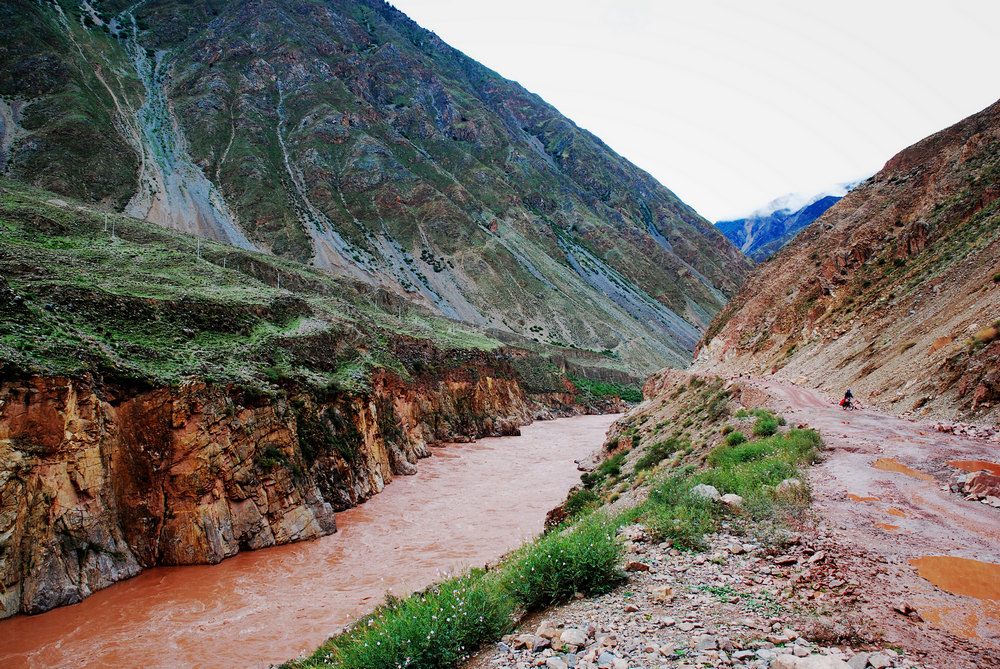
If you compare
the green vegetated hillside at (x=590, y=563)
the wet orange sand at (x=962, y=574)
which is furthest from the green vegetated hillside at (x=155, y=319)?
the wet orange sand at (x=962, y=574)

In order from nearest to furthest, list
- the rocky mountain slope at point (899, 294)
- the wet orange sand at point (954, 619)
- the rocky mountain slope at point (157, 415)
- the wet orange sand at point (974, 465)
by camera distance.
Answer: the wet orange sand at point (954, 619) → the wet orange sand at point (974, 465) → the rocky mountain slope at point (157, 415) → the rocky mountain slope at point (899, 294)

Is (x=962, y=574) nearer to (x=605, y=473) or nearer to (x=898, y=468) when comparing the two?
(x=898, y=468)

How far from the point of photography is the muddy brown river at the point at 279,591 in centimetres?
1045

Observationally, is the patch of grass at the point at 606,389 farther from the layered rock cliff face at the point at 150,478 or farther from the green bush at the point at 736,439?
the green bush at the point at 736,439

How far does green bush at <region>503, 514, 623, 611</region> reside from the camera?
5.41 m

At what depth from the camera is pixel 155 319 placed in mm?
18328

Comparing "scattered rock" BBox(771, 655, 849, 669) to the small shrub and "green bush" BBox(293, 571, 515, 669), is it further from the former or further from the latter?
the small shrub

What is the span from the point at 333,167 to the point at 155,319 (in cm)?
9450

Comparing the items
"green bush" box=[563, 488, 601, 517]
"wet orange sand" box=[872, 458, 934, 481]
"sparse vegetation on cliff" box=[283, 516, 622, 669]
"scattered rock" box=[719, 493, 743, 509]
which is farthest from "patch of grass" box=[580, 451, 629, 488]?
"sparse vegetation on cliff" box=[283, 516, 622, 669]

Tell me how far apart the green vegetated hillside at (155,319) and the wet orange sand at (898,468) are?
17861mm

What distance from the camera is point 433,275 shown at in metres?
94.8

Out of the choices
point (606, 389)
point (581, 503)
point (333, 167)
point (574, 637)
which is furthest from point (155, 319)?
point (333, 167)

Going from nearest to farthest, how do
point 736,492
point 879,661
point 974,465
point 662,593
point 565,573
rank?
1. point 879,661
2. point 662,593
3. point 565,573
4. point 736,492
5. point 974,465

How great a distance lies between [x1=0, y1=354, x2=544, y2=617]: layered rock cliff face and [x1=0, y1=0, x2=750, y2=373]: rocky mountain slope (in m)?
65.4
